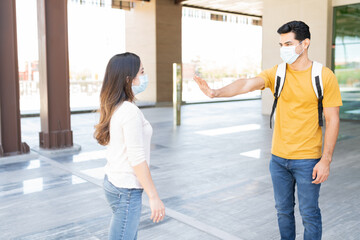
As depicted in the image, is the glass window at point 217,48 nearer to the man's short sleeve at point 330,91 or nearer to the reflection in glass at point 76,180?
the reflection in glass at point 76,180

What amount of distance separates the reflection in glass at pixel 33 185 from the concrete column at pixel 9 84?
4.50ft

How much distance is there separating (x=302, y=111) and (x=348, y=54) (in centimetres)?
831

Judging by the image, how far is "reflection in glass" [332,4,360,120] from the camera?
30.8ft

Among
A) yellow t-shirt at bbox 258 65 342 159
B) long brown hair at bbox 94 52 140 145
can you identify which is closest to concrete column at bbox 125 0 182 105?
yellow t-shirt at bbox 258 65 342 159

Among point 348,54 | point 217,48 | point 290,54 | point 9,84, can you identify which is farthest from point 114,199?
point 217,48

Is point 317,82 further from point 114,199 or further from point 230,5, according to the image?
point 230,5

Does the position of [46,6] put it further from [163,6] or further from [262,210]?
[163,6]

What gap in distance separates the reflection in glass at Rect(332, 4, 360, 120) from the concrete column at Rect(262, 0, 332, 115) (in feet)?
0.70

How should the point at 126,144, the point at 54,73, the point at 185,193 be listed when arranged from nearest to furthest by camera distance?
the point at 126,144
the point at 185,193
the point at 54,73

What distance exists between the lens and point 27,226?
3.19 meters

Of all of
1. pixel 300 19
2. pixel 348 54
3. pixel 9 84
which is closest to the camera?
pixel 9 84

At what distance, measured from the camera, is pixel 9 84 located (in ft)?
18.5

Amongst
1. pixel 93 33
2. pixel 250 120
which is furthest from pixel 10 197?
pixel 93 33

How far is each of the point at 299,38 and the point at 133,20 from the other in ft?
45.4
